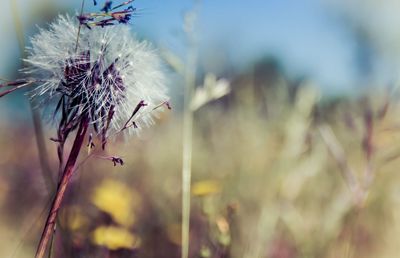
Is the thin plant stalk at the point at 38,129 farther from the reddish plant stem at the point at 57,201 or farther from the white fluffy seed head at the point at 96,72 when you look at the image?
the reddish plant stem at the point at 57,201

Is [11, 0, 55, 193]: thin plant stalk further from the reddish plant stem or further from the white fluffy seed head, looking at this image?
the reddish plant stem

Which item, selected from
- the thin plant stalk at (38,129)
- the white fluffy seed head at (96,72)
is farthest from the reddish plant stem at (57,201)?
the thin plant stalk at (38,129)

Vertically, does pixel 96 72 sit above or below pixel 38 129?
above

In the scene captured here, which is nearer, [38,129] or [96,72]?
[96,72]

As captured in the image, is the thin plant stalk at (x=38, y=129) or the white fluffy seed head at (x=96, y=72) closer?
the white fluffy seed head at (x=96, y=72)

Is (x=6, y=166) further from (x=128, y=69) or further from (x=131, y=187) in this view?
(x=128, y=69)

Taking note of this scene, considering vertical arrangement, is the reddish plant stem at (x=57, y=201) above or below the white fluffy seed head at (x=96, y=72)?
below

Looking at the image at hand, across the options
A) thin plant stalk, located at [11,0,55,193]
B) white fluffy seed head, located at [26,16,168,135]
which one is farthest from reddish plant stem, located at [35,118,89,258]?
thin plant stalk, located at [11,0,55,193]

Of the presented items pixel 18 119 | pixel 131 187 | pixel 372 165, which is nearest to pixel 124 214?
pixel 131 187
